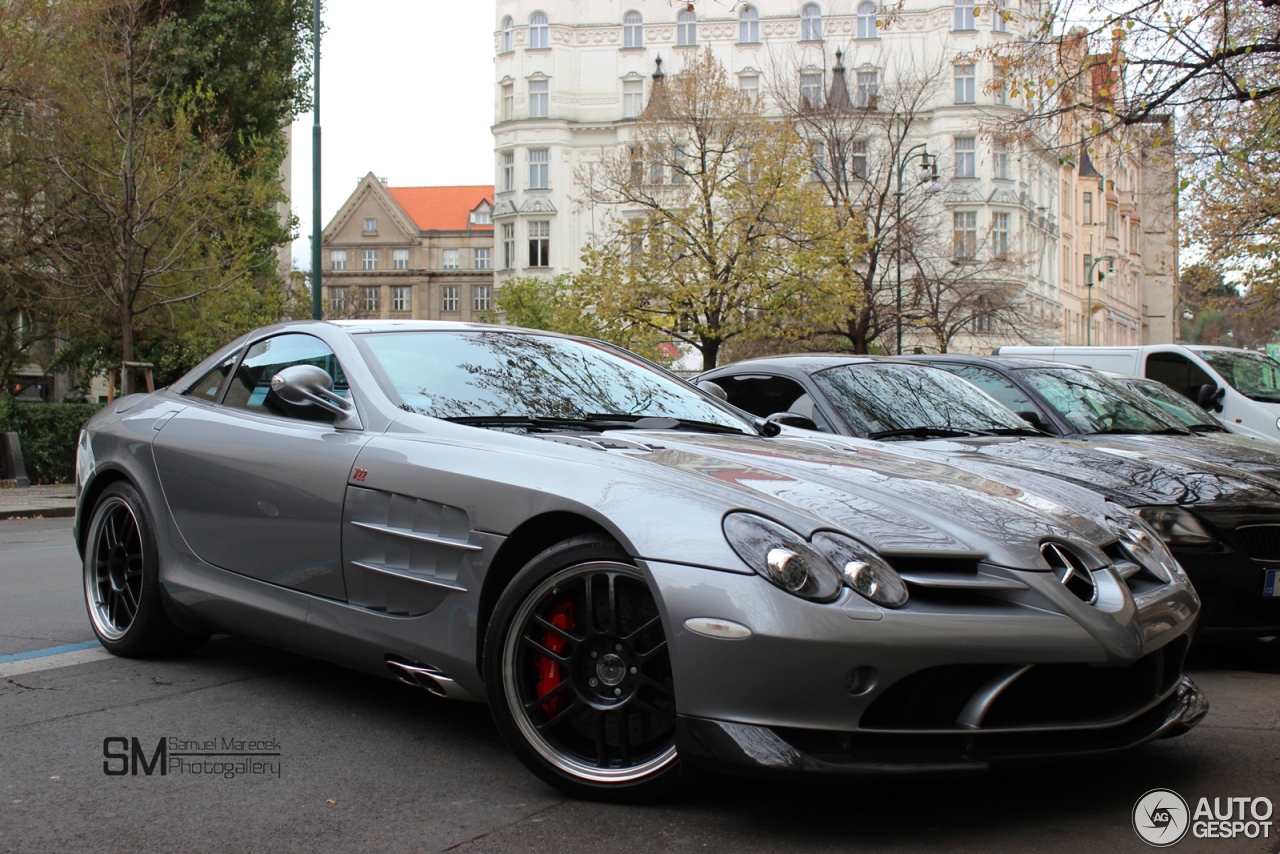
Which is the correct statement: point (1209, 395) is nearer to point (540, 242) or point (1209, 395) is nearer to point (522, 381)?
point (522, 381)

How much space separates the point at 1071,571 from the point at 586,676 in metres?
1.30

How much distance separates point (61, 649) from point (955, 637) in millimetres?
4148

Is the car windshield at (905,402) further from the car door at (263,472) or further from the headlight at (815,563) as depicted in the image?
the headlight at (815,563)

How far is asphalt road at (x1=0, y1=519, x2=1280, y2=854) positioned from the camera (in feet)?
10.1

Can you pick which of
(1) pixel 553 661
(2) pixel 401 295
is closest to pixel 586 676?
(1) pixel 553 661

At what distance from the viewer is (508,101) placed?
64.4 metres

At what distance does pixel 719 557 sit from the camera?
3062 millimetres

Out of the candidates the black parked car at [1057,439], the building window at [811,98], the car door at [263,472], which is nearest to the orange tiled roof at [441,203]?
the building window at [811,98]

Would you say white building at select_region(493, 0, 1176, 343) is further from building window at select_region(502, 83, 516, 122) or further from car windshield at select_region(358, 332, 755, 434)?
car windshield at select_region(358, 332, 755, 434)

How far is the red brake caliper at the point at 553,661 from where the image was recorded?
3387 mm

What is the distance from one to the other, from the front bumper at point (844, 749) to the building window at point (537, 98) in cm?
6295

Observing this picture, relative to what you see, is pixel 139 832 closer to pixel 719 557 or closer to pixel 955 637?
pixel 719 557

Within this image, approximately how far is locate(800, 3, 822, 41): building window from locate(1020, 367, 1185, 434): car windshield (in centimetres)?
5585

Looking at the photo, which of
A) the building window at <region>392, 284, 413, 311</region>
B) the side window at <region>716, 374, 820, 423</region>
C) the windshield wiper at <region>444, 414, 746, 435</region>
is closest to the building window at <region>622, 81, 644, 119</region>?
the building window at <region>392, 284, 413, 311</region>
